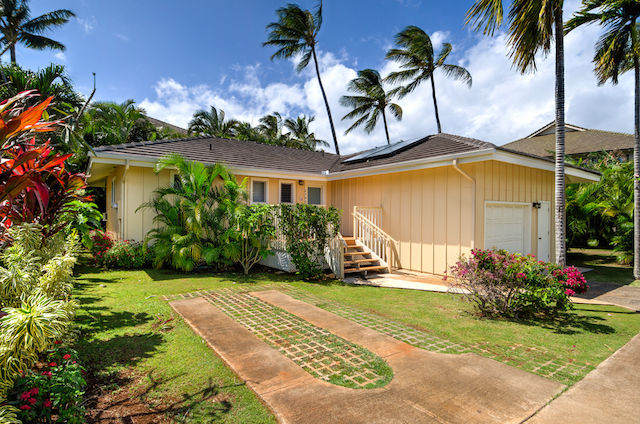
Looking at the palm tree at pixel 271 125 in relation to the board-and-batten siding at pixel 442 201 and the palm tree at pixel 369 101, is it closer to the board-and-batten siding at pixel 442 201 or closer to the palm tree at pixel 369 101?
the palm tree at pixel 369 101

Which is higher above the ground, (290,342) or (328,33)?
(328,33)

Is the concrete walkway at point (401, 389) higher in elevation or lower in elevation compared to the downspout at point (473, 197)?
lower

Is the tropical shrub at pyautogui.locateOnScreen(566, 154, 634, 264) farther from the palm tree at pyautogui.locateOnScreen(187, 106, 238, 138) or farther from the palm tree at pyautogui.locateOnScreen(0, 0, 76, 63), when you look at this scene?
the palm tree at pyautogui.locateOnScreen(0, 0, 76, 63)

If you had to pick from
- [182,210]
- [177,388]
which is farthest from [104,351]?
[182,210]

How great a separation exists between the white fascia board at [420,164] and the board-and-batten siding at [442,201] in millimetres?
512

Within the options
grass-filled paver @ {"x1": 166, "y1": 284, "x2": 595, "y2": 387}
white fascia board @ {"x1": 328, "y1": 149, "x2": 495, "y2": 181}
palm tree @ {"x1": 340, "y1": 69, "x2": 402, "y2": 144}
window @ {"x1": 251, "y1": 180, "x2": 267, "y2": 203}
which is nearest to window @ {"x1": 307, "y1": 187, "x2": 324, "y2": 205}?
white fascia board @ {"x1": 328, "y1": 149, "x2": 495, "y2": 181}

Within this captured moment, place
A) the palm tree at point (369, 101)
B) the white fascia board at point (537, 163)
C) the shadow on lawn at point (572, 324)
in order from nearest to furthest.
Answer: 1. the shadow on lawn at point (572, 324)
2. the white fascia board at point (537, 163)
3. the palm tree at point (369, 101)

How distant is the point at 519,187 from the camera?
9.82 metres

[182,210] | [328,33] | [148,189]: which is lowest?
[182,210]

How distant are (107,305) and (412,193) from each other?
8110 millimetres

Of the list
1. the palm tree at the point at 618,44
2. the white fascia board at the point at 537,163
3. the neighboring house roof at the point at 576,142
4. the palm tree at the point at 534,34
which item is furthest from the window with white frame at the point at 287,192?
the neighboring house roof at the point at 576,142

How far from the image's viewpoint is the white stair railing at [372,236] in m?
9.83

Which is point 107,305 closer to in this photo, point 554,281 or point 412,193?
point 554,281

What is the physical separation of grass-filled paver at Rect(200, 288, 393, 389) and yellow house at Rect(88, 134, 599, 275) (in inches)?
205
